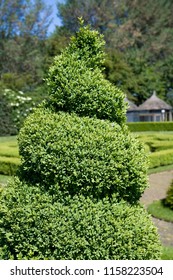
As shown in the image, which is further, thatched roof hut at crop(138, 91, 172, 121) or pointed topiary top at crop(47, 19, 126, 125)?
thatched roof hut at crop(138, 91, 172, 121)

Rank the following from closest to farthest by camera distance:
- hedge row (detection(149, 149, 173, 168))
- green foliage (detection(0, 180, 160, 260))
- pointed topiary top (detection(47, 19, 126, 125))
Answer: green foliage (detection(0, 180, 160, 260)), pointed topiary top (detection(47, 19, 126, 125)), hedge row (detection(149, 149, 173, 168))

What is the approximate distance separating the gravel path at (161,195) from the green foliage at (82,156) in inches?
135

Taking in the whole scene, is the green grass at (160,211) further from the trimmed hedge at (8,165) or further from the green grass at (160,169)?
the trimmed hedge at (8,165)

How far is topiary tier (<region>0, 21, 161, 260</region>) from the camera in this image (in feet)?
11.3

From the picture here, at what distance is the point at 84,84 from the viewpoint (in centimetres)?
374

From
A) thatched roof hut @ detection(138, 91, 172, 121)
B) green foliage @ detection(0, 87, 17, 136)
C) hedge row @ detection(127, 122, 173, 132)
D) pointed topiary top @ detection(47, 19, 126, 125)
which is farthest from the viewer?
thatched roof hut @ detection(138, 91, 172, 121)

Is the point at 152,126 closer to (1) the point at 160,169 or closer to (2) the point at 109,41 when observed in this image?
(1) the point at 160,169

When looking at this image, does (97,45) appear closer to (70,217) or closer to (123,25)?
(70,217)

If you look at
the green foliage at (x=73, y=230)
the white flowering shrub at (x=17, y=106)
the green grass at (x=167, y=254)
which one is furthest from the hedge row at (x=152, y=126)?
the green foliage at (x=73, y=230)

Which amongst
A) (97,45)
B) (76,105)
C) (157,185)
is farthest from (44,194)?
(157,185)

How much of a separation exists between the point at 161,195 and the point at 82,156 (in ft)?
24.1

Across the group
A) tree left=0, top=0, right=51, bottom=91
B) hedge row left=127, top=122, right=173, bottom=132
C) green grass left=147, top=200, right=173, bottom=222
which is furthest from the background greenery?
green grass left=147, top=200, right=173, bottom=222

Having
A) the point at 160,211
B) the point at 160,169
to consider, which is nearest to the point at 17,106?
the point at 160,169

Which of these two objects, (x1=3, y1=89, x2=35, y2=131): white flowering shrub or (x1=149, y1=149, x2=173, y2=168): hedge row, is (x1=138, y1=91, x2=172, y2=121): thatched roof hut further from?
(x1=149, y1=149, x2=173, y2=168): hedge row
